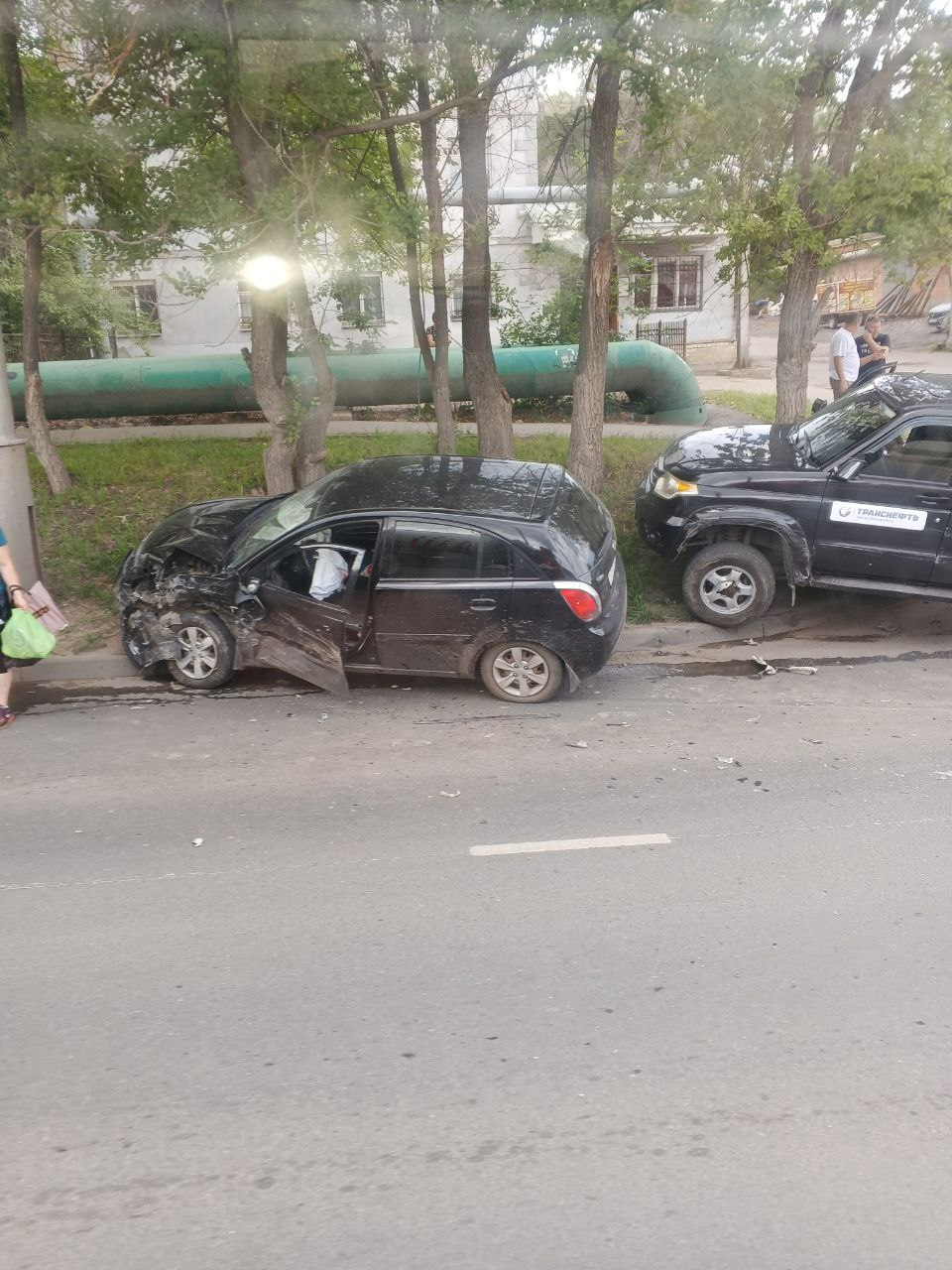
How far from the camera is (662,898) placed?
15.5ft

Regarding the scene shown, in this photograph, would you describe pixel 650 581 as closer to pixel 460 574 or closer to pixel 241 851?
pixel 460 574

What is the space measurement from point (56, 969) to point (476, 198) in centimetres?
800

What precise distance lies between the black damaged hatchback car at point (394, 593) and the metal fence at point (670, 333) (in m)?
17.8

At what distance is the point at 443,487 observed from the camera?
24.0 ft

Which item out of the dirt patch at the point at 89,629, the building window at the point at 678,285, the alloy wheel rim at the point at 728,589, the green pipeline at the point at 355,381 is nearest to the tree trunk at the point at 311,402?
the dirt patch at the point at 89,629

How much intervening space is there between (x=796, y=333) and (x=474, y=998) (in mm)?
8944

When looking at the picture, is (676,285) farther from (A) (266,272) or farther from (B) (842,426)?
(A) (266,272)

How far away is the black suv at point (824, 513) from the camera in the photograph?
26.6ft

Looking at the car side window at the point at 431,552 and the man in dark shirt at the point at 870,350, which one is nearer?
the car side window at the point at 431,552

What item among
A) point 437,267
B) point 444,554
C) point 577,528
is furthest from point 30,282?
point 577,528

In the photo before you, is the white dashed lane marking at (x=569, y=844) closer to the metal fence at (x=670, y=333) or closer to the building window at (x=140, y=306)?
the building window at (x=140, y=306)

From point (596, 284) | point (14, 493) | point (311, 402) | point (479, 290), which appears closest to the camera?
point (14, 493)

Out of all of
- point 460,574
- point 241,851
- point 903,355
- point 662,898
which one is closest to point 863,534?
point 460,574

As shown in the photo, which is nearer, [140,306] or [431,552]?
[431,552]
